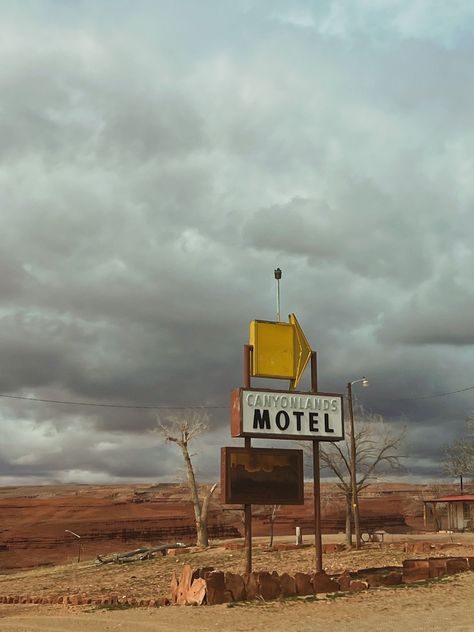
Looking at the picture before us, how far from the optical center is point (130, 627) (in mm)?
15031

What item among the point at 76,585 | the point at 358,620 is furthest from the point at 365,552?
the point at 358,620

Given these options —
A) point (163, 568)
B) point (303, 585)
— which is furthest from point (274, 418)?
point (163, 568)

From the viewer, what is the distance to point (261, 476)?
20.4 meters

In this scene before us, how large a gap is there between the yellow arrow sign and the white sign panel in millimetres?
899

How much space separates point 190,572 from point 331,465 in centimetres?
2430

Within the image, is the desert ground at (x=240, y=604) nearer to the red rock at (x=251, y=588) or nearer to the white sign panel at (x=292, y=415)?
the red rock at (x=251, y=588)

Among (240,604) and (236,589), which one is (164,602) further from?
(240,604)

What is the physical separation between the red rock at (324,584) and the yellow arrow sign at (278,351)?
6.13 metres

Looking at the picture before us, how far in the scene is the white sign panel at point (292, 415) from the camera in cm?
2044

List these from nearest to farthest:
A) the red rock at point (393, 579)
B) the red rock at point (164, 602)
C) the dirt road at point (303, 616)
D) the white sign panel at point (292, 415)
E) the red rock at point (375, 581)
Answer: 1. the dirt road at point (303, 616)
2. the red rock at point (164, 602)
3. the red rock at point (375, 581)
4. the red rock at point (393, 579)
5. the white sign panel at point (292, 415)

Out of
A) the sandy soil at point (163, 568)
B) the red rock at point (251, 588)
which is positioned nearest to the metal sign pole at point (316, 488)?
the red rock at point (251, 588)

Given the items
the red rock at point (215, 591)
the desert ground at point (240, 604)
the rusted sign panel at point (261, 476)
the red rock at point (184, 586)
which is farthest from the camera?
the rusted sign panel at point (261, 476)

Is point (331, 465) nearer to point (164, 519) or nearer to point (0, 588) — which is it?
point (0, 588)

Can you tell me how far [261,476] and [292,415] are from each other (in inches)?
85.1
